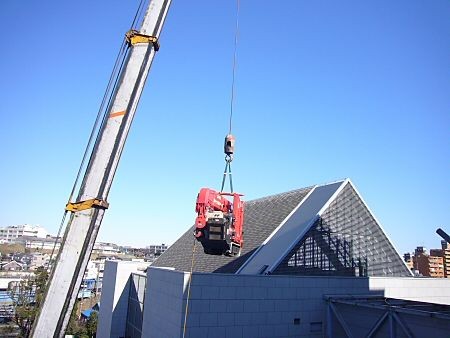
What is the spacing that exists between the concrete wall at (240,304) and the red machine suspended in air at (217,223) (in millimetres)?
8059

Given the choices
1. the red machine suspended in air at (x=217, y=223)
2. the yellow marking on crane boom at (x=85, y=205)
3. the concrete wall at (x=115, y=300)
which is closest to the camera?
the yellow marking on crane boom at (x=85, y=205)

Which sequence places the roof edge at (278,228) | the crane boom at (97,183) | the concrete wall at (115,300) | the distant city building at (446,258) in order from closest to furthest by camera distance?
the crane boom at (97,183) → the roof edge at (278,228) → the concrete wall at (115,300) → the distant city building at (446,258)

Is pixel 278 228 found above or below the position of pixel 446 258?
below

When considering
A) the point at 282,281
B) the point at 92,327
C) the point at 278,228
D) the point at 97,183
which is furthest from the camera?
the point at 92,327

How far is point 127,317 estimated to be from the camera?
32.1 metres

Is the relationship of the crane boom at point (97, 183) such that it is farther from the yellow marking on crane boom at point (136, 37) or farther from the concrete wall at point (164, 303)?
the concrete wall at point (164, 303)

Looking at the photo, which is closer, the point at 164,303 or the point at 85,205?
the point at 85,205

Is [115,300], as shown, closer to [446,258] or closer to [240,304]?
[240,304]

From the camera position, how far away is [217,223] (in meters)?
11.0

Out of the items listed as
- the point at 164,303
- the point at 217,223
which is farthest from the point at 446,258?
the point at 217,223

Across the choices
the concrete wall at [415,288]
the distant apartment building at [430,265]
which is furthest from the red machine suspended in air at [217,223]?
the distant apartment building at [430,265]

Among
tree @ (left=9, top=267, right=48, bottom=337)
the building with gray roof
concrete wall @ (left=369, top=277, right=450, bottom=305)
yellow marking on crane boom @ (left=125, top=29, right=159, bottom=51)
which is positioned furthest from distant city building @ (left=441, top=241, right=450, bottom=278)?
yellow marking on crane boom @ (left=125, top=29, right=159, bottom=51)

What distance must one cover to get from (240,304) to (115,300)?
16.8 m

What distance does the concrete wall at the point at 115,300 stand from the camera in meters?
31.8
